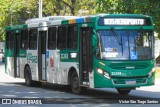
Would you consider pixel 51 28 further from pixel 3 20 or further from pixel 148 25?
pixel 3 20

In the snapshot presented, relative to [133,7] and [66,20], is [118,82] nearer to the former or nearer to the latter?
[66,20]

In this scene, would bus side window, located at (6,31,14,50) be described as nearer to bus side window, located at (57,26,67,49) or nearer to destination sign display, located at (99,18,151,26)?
bus side window, located at (57,26,67,49)

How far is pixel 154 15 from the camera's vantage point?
108 feet

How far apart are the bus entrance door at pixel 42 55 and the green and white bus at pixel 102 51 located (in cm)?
54

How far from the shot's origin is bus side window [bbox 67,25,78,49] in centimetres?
1867

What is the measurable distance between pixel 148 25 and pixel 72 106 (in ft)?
15.2

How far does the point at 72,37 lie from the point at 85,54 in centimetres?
132

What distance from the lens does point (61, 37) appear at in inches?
788

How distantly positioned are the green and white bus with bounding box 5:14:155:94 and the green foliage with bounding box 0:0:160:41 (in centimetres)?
1247

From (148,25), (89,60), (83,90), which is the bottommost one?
(83,90)

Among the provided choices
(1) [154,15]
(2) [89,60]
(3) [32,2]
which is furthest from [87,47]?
(3) [32,2]

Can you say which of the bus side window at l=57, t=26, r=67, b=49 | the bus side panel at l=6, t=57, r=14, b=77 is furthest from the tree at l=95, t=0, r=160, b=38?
the bus side window at l=57, t=26, r=67, b=49

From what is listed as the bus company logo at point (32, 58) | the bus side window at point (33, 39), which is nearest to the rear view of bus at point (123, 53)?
the bus company logo at point (32, 58)

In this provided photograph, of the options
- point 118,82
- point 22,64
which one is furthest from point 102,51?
point 22,64
